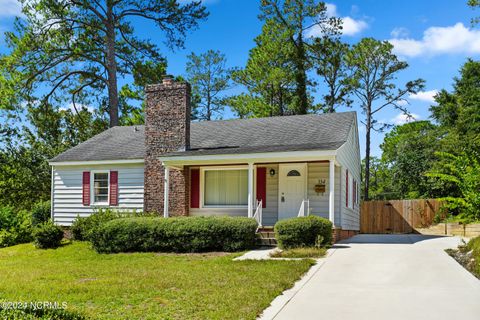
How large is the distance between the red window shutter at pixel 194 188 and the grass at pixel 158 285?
471cm

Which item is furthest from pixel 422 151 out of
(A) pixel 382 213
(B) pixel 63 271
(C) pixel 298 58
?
(B) pixel 63 271

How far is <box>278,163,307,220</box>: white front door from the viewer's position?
1656 cm

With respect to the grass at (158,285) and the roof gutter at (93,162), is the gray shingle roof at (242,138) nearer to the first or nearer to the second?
the roof gutter at (93,162)

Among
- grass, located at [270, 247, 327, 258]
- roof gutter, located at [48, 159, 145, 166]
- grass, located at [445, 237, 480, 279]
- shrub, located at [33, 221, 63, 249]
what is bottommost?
shrub, located at [33, 221, 63, 249]

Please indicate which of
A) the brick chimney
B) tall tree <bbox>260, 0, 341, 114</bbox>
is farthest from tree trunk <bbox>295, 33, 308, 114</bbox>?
the brick chimney

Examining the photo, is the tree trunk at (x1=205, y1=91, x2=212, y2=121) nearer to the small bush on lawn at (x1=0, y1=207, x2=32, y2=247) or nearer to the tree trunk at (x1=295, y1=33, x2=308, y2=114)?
the tree trunk at (x1=295, y1=33, x2=308, y2=114)

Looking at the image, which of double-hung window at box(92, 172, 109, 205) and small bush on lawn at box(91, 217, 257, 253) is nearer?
small bush on lawn at box(91, 217, 257, 253)

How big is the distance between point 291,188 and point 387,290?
29.3 ft

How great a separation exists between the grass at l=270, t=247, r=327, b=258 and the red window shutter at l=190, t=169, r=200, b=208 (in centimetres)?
581

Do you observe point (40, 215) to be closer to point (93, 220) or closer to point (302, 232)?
point (93, 220)

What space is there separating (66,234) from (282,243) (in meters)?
10.4

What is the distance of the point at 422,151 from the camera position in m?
29.5

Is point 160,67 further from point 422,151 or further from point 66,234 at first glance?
point 422,151

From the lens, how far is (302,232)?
42.2ft
